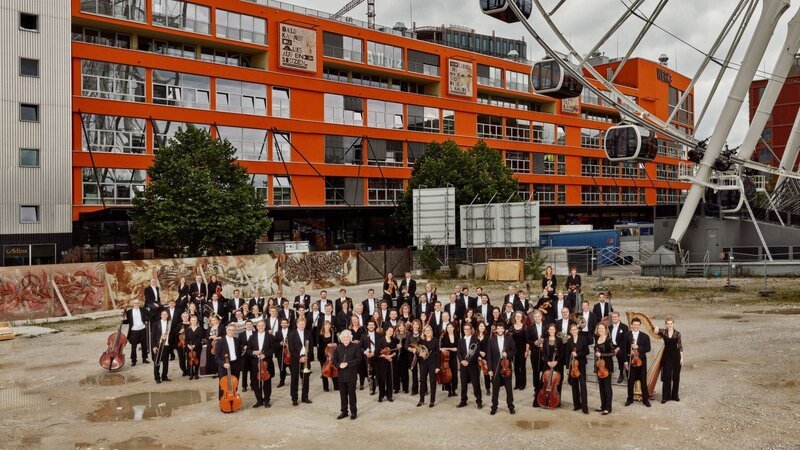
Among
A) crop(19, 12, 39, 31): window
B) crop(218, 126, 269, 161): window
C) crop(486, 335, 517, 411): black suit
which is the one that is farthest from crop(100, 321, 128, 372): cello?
crop(218, 126, 269, 161): window

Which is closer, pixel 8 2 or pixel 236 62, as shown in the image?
pixel 8 2

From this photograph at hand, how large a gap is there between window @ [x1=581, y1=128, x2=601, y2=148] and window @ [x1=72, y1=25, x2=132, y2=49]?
51513mm

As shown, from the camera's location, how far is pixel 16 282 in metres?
27.3

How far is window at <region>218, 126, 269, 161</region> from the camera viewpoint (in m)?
50.2

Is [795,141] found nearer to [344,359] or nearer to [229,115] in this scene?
[229,115]

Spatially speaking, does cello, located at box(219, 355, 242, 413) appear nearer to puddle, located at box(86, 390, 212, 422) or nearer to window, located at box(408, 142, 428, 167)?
puddle, located at box(86, 390, 212, 422)

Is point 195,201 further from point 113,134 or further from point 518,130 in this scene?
point 518,130

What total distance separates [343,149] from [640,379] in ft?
147

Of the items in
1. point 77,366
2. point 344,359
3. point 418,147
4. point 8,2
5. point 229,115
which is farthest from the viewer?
point 418,147

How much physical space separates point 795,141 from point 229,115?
38.1 meters

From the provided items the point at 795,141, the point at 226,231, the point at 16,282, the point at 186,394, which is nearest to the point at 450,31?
the point at 795,141

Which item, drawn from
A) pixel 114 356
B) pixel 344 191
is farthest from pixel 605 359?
pixel 344 191

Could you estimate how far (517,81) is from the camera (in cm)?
7350

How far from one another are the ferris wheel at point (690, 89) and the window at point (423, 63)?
2693 centimetres
